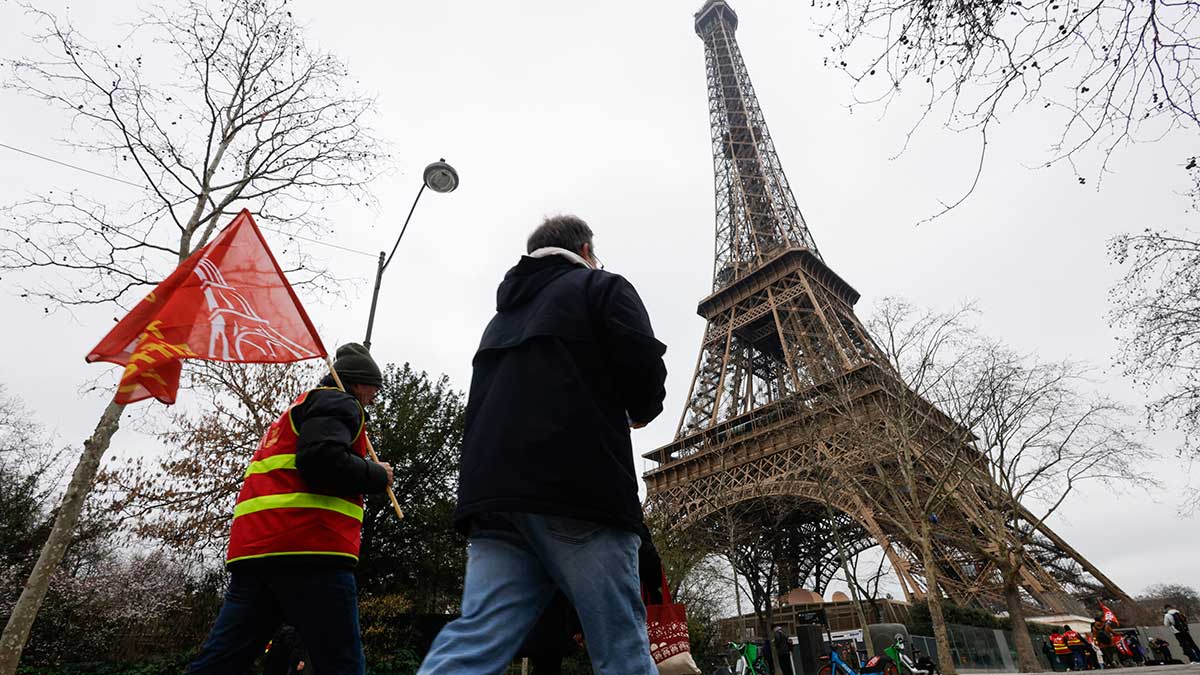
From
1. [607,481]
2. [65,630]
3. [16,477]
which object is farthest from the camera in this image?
[16,477]

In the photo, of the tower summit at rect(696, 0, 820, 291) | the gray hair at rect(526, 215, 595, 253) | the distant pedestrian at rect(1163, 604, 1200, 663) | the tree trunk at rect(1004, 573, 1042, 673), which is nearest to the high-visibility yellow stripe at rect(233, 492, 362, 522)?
the gray hair at rect(526, 215, 595, 253)

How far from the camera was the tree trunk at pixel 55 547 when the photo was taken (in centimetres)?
608

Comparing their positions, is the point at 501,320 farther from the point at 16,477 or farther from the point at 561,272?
the point at 16,477

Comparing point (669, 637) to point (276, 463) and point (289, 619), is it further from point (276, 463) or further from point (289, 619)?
point (276, 463)

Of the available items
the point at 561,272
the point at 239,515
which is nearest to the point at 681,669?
the point at 561,272

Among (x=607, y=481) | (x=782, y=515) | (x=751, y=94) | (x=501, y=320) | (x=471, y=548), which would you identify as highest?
Result: (x=751, y=94)

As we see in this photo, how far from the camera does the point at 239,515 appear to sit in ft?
7.95

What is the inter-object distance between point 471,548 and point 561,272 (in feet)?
2.88

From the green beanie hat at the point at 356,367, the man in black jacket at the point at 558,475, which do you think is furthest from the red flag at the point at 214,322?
the man in black jacket at the point at 558,475

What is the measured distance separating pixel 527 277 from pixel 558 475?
731 mm

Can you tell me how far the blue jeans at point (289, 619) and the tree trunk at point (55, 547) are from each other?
502 centimetres

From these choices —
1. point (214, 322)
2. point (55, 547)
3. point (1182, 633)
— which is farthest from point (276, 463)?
point (1182, 633)

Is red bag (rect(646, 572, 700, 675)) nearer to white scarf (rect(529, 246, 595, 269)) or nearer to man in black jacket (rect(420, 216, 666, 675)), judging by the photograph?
man in black jacket (rect(420, 216, 666, 675))

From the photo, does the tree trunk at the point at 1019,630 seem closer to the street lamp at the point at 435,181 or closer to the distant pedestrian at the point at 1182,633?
the distant pedestrian at the point at 1182,633
